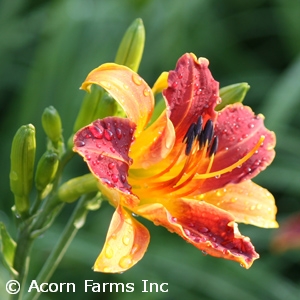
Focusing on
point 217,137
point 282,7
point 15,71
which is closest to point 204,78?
point 217,137

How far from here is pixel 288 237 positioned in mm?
2582

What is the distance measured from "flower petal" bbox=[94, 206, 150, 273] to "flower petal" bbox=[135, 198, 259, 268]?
47 mm

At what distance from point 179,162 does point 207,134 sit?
0.12 metres

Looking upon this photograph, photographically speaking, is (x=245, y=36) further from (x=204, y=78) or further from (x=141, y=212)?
(x=141, y=212)

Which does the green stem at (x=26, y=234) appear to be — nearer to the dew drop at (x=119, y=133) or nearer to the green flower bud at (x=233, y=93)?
the dew drop at (x=119, y=133)

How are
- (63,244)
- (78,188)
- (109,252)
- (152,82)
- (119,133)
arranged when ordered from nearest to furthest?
1. (109,252)
2. (119,133)
3. (78,188)
4. (63,244)
5. (152,82)

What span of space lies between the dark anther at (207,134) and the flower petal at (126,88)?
126 millimetres

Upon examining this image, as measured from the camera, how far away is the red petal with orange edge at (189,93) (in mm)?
1409

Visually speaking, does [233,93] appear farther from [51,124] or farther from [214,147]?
[51,124]

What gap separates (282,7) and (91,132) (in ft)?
8.36

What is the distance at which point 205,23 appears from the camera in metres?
3.49

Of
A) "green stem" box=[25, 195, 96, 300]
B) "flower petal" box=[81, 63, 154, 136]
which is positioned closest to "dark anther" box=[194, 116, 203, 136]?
"flower petal" box=[81, 63, 154, 136]

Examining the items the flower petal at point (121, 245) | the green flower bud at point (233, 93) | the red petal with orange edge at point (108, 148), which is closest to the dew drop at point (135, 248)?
the flower petal at point (121, 245)

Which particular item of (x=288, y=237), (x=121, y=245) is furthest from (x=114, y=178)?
(x=288, y=237)
